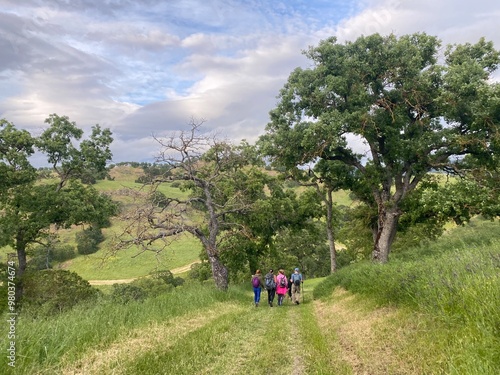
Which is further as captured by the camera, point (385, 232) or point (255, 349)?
point (385, 232)

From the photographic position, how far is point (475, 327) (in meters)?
4.99

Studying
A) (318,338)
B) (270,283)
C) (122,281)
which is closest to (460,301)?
(318,338)

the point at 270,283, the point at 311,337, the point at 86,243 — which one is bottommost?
the point at 86,243

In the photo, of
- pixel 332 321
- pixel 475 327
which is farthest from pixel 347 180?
pixel 475 327

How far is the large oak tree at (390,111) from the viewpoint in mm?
18297

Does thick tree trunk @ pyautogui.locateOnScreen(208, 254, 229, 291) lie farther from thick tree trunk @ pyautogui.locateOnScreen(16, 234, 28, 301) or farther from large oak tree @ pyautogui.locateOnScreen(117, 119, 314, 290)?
thick tree trunk @ pyautogui.locateOnScreen(16, 234, 28, 301)

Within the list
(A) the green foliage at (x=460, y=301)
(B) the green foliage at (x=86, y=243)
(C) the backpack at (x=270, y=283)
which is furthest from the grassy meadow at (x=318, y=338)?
(B) the green foliage at (x=86, y=243)

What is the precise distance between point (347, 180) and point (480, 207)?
29.2 ft

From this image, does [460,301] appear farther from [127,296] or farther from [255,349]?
[127,296]

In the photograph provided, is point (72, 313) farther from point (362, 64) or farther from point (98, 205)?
point (98, 205)

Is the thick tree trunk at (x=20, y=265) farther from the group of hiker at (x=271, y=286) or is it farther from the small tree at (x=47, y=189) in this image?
the group of hiker at (x=271, y=286)

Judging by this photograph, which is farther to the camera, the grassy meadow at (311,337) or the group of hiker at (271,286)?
the group of hiker at (271,286)

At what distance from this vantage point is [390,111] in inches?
728

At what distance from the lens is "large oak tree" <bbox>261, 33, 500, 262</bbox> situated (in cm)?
1830
